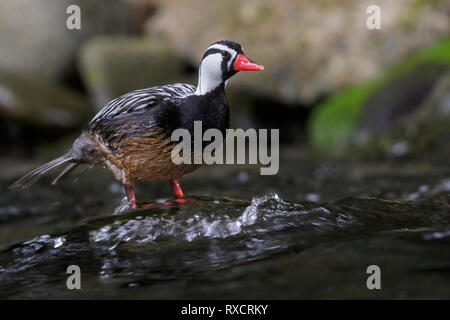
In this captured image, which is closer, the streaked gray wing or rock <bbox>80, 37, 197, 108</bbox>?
the streaked gray wing

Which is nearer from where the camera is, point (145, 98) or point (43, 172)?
point (145, 98)

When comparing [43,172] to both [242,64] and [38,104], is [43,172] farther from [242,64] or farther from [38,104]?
[38,104]

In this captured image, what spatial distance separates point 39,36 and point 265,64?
6.76m

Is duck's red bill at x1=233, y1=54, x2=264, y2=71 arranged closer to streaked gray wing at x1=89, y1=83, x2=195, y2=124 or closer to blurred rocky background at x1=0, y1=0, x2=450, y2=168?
streaked gray wing at x1=89, y1=83, x2=195, y2=124

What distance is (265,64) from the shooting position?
14094mm

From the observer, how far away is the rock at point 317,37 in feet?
40.3

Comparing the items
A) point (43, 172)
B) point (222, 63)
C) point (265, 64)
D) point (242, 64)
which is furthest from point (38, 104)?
point (242, 64)

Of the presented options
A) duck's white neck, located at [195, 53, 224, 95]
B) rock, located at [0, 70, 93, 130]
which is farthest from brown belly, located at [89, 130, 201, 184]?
rock, located at [0, 70, 93, 130]

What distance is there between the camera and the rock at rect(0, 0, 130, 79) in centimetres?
1683

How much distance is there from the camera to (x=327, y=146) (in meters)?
11.0

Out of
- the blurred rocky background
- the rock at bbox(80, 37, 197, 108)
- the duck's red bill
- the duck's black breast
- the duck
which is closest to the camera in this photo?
the duck's red bill

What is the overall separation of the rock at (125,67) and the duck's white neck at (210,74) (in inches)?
451

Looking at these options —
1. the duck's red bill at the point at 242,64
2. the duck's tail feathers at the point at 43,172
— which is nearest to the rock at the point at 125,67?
the duck's tail feathers at the point at 43,172

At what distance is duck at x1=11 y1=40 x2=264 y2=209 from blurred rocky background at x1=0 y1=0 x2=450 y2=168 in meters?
4.92
